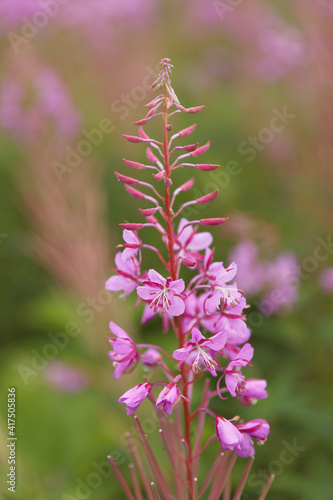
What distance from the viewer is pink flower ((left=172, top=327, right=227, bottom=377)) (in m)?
1.15

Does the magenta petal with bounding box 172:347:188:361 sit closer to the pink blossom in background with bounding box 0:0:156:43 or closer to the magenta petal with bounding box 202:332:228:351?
the magenta petal with bounding box 202:332:228:351

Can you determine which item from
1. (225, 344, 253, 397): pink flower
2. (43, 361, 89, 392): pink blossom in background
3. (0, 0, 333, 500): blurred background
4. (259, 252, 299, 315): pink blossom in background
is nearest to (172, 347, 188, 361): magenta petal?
(225, 344, 253, 397): pink flower

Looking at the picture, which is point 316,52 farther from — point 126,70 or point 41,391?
point 126,70

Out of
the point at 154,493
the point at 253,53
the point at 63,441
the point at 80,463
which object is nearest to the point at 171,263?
the point at 154,493

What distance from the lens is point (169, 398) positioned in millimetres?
1154

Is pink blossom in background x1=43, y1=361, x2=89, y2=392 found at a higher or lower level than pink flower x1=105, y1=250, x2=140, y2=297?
lower

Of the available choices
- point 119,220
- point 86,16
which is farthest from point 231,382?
point 86,16

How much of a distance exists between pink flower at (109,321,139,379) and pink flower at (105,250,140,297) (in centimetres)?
11

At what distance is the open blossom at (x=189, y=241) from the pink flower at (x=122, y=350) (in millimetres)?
228

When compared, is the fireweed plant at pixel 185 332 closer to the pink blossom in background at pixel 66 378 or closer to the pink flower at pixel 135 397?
the pink flower at pixel 135 397

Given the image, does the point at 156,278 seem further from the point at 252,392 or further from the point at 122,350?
the point at 252,392

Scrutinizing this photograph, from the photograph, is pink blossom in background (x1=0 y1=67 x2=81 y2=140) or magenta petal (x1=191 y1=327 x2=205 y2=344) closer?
magenta petal (x1=191 y1=327 x2=205 y2=344)

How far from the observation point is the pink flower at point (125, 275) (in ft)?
4.36

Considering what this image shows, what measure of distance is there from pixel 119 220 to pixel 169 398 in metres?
3.34
